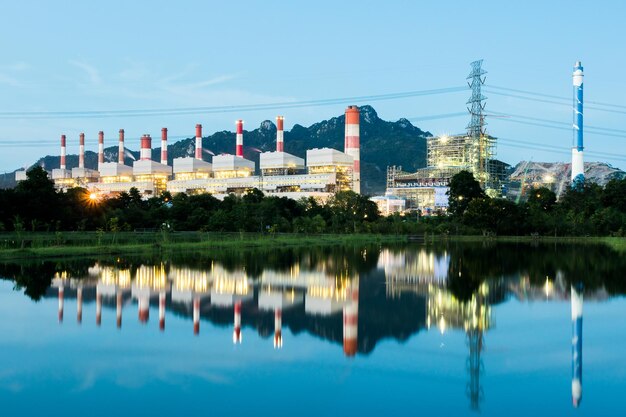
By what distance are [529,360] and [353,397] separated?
116 inches

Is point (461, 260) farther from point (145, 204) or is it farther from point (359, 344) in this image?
point (145, 204)

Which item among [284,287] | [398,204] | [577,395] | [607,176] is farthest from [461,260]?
[607,176]

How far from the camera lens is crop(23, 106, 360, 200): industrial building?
7206 centimetres

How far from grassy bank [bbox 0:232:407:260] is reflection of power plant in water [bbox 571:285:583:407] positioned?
1789 cm

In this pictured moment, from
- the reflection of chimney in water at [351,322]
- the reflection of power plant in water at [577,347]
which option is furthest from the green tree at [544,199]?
the reflection of chimney in water at [351,322]

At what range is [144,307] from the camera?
1212cm

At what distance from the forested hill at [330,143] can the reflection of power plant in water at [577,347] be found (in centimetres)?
13725

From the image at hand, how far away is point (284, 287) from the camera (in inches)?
607

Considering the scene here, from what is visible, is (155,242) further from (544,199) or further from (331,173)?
(331,173)

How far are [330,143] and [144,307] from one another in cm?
17074

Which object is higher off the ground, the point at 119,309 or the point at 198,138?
the point at 198,138

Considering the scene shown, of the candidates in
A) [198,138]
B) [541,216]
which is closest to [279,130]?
[198,138]

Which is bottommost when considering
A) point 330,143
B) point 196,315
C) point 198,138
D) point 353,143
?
point 196,315

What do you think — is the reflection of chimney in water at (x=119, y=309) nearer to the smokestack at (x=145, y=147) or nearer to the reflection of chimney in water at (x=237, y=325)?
the reflection of chimney in water at (x=237, y=325)
